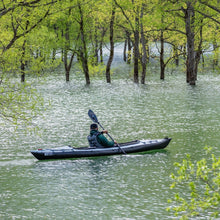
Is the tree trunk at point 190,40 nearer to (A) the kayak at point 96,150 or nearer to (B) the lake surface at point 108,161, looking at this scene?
(B) the lake surface at point 108,161

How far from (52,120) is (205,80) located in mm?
23079

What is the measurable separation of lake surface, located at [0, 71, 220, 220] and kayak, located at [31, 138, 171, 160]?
0.72 ft

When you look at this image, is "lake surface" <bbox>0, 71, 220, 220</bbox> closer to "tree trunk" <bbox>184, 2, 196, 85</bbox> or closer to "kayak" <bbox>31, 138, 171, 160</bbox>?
"kayak" <bbox>31, 138, 171, 160</bbox>

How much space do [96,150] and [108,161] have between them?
2.28 feet

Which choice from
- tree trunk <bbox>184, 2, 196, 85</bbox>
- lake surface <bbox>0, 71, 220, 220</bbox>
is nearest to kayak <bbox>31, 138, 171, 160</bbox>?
lake surface <bbox>0, 71, 220, 220</bbox>

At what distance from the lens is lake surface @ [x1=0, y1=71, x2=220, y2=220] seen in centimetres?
1159

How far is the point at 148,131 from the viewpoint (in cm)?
2078

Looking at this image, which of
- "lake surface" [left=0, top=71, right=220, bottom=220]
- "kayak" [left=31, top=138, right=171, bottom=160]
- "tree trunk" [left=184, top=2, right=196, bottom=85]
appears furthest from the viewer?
"tree trunk" [left=184, top=2, right=196, bottom=85]

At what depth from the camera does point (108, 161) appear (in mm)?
16094

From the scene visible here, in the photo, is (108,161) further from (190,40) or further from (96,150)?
(190,40)

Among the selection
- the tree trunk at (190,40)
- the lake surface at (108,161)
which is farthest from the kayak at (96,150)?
the tree trunk at (190,40)

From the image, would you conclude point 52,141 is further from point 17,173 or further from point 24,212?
point 24,212

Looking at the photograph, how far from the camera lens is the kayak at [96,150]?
1603cm

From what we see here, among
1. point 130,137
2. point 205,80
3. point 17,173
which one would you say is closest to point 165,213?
point 17,173
